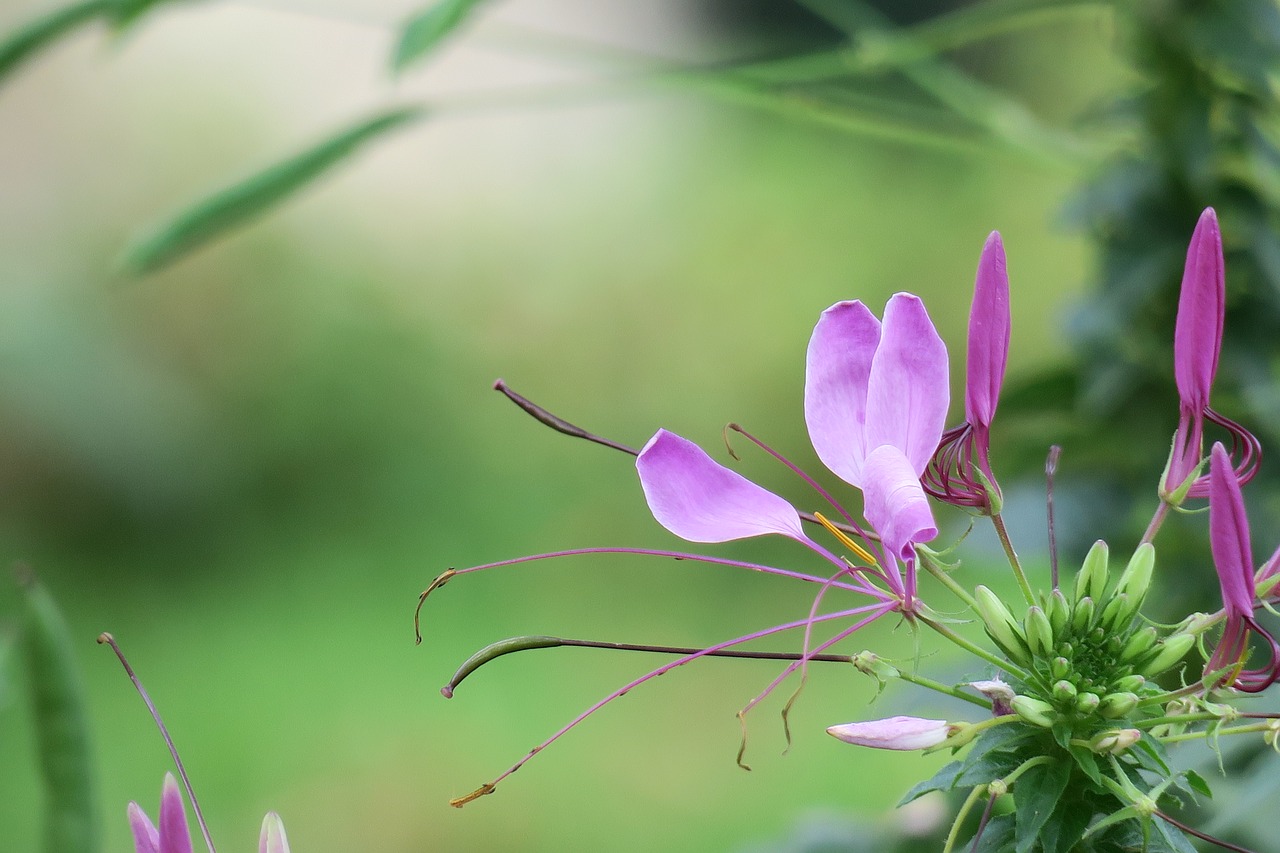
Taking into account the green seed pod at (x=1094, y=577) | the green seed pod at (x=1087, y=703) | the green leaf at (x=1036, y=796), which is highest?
the green seed pod at (x=1094, y=577)

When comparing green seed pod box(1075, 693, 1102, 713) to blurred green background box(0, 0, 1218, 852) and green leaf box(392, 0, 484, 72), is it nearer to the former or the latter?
green leaf box(392, 0, 484, 72)

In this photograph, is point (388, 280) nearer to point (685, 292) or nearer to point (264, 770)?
point (685, 292)

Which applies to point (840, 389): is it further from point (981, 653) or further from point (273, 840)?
point (273, 840)

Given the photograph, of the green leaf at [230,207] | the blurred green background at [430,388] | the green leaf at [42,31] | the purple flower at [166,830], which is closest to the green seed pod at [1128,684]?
the purple flower at [166,830]

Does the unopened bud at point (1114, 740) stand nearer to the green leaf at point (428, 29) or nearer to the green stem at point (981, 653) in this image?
the green stem at point (981, 653)

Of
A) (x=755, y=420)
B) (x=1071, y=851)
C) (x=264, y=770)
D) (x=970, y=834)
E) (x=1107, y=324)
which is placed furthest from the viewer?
(x=755, y=420)

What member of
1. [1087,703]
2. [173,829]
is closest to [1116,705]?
[1087,703]

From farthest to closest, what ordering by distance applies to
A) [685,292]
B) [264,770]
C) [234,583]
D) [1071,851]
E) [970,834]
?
1. [685,292]
2. [234,583]
3. [264,770]
4. [970,834]
5. [1071,851]

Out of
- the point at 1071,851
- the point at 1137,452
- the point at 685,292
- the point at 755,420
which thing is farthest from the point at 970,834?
the point at 685,292
